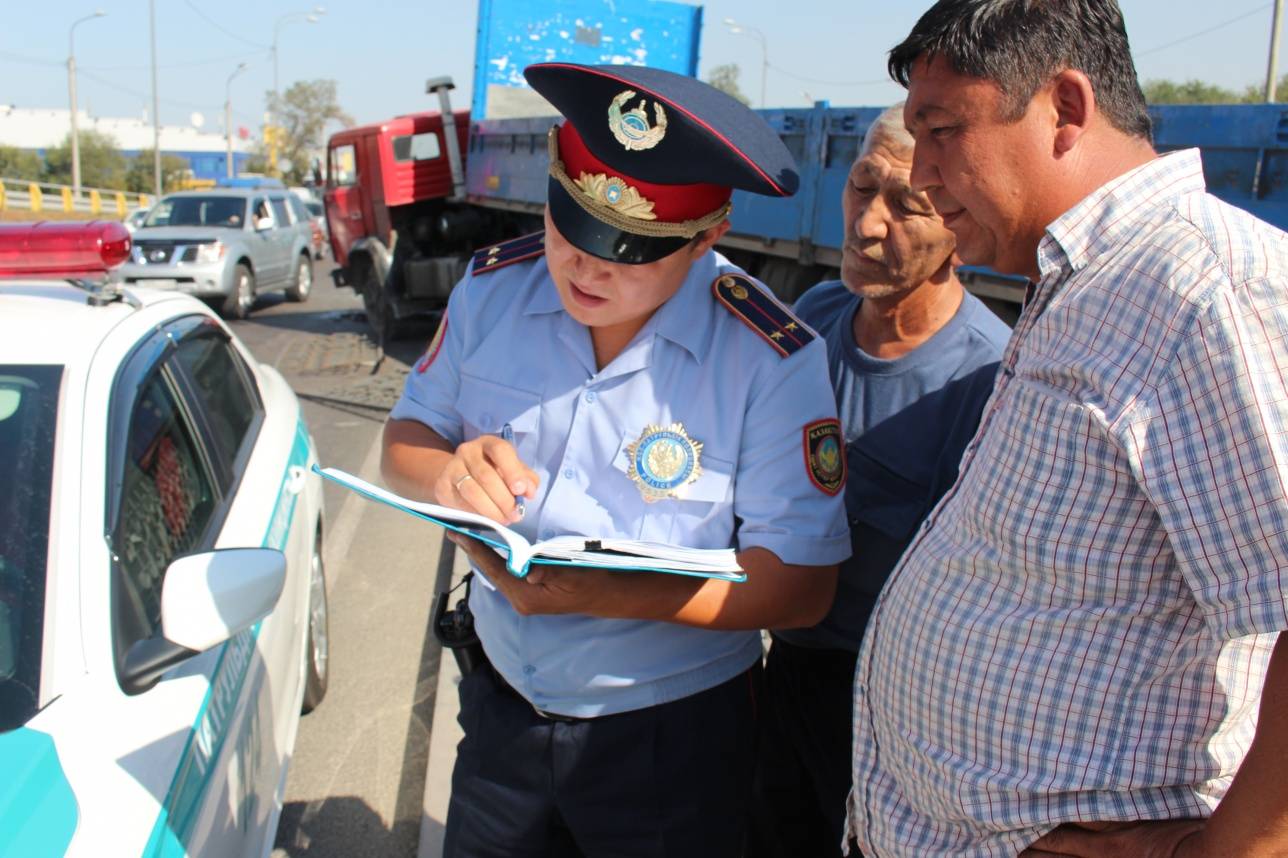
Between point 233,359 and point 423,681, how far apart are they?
1.35 meters

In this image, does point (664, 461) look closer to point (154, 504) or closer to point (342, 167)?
point (154, 504)

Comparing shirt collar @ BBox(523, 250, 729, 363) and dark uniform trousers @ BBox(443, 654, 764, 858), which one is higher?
shirt collar @ BBox(523, 250, 729, 363)

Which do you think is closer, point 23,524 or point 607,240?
point 607,240

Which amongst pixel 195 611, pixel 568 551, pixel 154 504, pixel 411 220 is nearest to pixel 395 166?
pixel 411 220

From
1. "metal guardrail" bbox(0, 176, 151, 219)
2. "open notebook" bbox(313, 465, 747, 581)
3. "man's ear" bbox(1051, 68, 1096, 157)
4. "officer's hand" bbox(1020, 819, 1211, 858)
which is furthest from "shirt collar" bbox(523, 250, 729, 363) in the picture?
"metal guardrail" bbox(0, 176, 151, 219)

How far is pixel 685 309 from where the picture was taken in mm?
1641

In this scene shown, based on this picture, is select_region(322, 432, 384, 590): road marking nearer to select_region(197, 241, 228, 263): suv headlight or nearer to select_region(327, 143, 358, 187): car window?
select_region(327, 143, 358, 187): car window

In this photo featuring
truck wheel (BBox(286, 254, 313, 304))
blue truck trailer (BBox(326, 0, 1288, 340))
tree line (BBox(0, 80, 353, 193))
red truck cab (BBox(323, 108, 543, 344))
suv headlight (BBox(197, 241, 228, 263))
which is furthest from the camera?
tree line (BBox(0, 80, 353, 193))

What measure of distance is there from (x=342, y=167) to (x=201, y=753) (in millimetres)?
12092

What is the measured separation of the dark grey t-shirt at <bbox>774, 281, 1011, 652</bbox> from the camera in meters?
1.81

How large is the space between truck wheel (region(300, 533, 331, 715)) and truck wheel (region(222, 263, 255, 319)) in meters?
10.4

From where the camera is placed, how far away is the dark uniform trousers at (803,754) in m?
1.97

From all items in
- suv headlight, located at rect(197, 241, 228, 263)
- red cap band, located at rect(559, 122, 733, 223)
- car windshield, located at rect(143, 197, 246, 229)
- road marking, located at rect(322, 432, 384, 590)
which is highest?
red cap band, located at rect(559, 122, 733, 223)

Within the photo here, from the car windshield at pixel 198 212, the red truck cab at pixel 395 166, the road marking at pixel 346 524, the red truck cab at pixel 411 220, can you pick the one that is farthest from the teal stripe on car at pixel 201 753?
the car windshield at pixel 198 212
